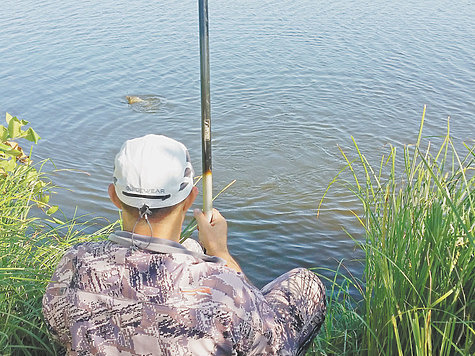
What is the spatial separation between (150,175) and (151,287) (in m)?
0.34

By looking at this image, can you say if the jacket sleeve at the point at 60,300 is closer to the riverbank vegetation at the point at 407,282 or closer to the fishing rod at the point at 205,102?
the riverbank vegetation at the point at 407,282

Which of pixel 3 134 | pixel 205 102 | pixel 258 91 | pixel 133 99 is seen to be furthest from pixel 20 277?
pixel 258 91

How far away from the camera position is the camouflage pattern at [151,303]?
184cm

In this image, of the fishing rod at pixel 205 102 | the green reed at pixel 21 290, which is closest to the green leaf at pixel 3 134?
the green reed at pixel 21 290

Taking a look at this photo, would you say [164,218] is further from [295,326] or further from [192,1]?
[192,1]

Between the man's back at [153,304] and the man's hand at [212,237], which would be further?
the man's hand at [212,237]

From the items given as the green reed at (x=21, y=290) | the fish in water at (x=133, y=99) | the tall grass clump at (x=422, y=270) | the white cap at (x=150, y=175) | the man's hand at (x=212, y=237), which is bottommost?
the fish in water at (x=133, y=99)

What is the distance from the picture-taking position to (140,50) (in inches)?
405

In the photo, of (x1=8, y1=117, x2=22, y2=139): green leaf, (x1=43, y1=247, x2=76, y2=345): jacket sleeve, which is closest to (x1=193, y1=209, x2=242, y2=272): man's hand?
(x1=43, y1=247, x2=76, y2=345): jacket sleeve

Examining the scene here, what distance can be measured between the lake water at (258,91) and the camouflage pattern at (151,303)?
289cm

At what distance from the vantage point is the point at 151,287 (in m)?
1.83

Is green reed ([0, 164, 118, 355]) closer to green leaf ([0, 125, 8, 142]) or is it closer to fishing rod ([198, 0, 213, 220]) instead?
green leaf ([0, 125, 8, 142])

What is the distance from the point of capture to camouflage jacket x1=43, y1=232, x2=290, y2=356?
6.05 ft

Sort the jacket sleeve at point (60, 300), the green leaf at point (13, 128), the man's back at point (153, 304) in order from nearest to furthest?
the man's back at point (153, 304), the jacket sleeve at point (60, 300), the green leaf at point (13, 128)
